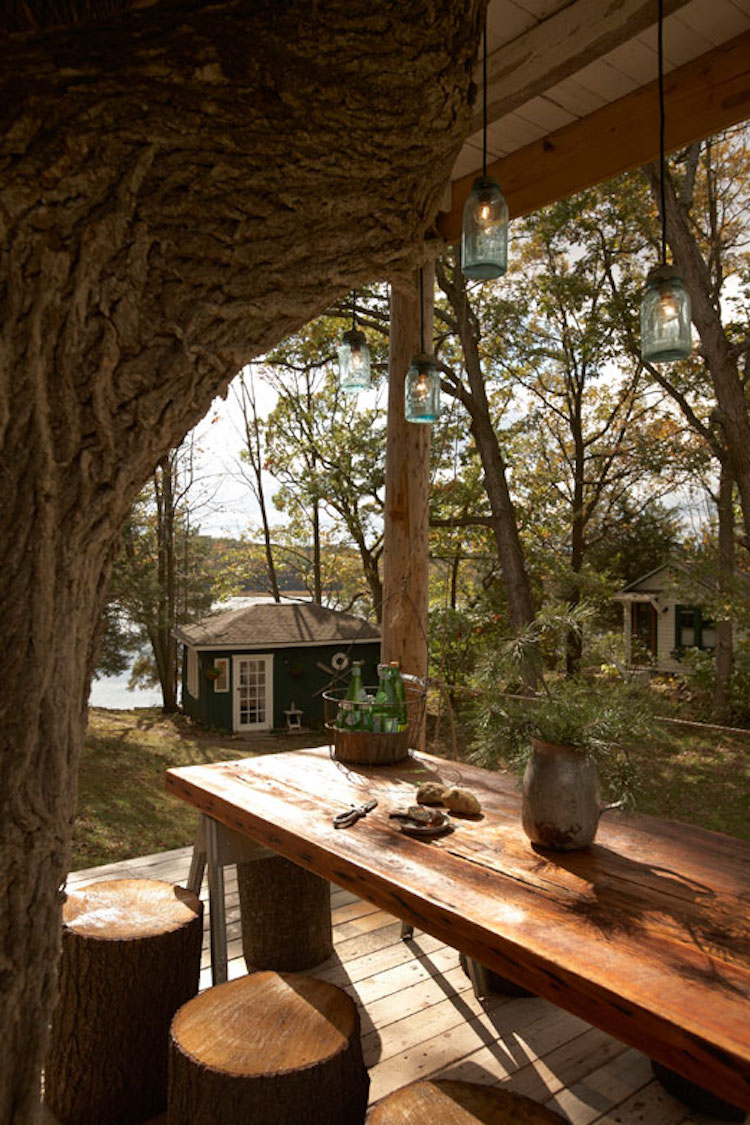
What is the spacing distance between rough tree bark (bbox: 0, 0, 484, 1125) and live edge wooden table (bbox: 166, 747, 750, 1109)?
2.23 ft

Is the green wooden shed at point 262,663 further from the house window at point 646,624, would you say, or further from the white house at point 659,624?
the house window at point 646,624

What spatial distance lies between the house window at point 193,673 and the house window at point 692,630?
7.13 meters

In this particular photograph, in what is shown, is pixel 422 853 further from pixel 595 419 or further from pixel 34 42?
pixel 595 419

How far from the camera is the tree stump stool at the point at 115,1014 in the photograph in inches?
73.2

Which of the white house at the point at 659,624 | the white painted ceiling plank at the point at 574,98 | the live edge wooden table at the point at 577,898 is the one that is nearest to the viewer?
the live edge wooden table at the point at 577,898

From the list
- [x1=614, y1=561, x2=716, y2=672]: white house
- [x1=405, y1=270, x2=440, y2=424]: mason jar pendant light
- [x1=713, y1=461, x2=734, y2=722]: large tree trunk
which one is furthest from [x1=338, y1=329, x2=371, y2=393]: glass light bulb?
[x1=614, y1=561, x2=716, y2=672]: white house

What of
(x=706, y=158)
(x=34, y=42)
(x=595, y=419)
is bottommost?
(x=34, y=42)

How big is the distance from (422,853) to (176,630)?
933 centimetres

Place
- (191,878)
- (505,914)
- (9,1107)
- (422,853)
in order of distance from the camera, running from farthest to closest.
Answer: (191,878), (422,853), (505,914), (9,1107)

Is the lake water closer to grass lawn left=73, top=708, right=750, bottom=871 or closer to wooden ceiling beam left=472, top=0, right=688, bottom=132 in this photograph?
grass lawn left=73, top=708, right=750, bottom=871

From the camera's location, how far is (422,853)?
5.40ft

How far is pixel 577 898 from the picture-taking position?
4.63 ft

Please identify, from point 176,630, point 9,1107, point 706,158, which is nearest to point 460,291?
point 706,158

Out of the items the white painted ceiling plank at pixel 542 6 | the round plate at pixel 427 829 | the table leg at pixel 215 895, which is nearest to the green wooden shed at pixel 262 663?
the table leg at pixel 215 895
